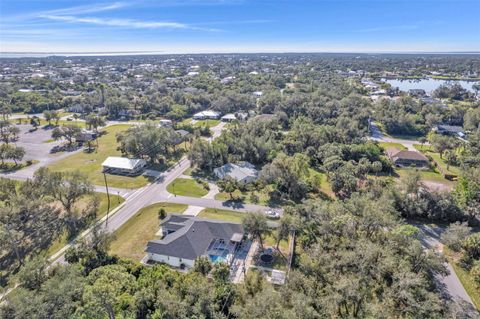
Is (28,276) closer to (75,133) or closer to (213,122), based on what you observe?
(75,133)

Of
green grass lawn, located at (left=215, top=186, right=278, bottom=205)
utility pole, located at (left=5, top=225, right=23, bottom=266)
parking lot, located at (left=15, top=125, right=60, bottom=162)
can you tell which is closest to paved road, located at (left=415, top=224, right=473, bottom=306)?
green grass lawn, located at (left=215, top=186, right=278, bottom=205)

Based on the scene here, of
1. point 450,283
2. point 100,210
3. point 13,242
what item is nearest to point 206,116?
point 100,210

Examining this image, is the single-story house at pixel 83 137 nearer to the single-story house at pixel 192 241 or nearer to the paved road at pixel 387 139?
the single-story house at pixel 192 241

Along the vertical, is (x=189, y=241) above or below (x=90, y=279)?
below

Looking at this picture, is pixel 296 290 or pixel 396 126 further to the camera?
pixel 396 126

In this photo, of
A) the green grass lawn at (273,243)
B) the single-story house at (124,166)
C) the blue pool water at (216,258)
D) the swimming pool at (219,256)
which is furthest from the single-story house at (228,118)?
the blue pool water at (216,258)

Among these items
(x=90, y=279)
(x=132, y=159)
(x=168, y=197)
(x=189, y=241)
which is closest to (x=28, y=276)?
(x=90, y=279)
